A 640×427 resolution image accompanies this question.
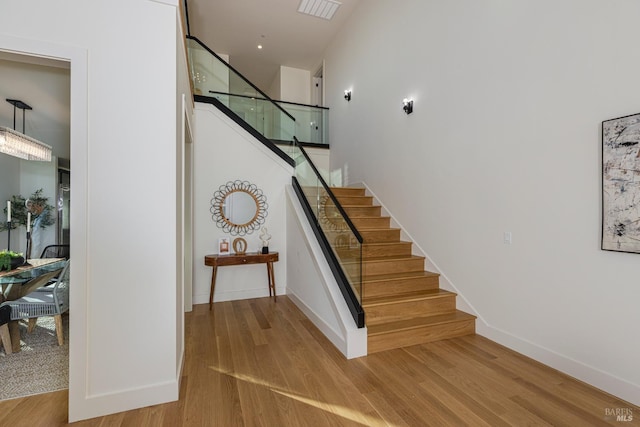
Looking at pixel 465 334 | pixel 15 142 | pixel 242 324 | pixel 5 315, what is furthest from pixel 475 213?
pixel 15 142

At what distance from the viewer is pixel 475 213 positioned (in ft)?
10.8

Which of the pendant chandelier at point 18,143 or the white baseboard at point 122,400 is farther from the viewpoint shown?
the pendant chandelier at point 18,143

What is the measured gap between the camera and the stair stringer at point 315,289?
2.78m

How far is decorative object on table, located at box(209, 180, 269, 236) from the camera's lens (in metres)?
4.64

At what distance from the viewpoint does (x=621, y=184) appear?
2.09 m

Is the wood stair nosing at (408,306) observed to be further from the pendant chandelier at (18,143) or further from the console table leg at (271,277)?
the pendant chandelier at (18,143)

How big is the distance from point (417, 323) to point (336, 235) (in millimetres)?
1289

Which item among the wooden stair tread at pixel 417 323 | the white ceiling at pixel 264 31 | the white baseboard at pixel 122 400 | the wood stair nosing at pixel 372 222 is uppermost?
the white ceiling at pixel 264 31

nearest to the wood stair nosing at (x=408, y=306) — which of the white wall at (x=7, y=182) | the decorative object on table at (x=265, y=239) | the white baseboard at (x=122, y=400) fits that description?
the white baseboard at (x=122, y=400)

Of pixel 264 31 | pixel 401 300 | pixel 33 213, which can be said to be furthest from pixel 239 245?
pixel 264 31

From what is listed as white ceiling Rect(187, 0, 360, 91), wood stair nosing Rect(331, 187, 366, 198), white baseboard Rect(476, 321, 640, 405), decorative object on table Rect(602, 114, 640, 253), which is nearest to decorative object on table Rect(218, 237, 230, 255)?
wood stair nosing Rect(331, 187, 366, 198)

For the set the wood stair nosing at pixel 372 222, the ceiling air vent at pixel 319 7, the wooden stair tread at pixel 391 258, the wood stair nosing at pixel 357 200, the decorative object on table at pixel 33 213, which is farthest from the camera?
the ceiling air vent at pixel 319 7

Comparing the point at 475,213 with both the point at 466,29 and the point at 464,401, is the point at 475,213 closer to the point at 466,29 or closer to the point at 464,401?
the point at 464,401

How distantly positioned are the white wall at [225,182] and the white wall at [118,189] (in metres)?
2.48
